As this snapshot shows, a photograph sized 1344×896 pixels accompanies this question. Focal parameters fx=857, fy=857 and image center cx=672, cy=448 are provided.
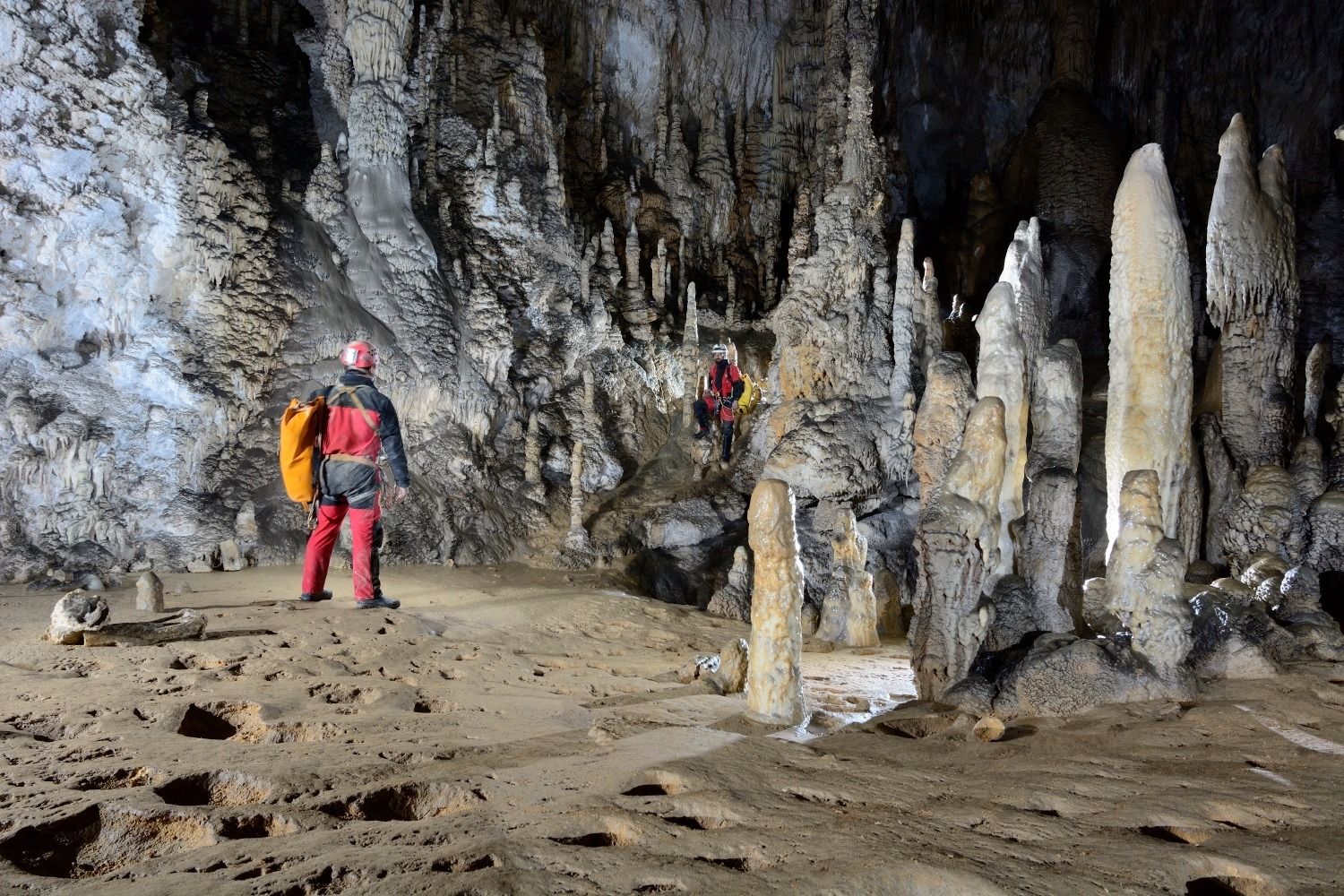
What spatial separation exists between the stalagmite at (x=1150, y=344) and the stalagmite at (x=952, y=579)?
1.85m

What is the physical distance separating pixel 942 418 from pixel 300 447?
5348 mm

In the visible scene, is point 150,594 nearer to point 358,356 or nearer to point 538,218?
point 358,356

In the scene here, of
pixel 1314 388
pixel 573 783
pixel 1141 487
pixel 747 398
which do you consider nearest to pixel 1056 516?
pixel 1141 487

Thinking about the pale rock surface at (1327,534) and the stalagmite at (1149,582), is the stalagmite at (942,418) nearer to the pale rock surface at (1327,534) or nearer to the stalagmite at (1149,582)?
the stalagmite at (1149,582)

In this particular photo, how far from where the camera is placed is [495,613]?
684 cm

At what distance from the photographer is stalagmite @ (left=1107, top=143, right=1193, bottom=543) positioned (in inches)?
273

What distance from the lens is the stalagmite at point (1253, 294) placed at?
10.1 meters

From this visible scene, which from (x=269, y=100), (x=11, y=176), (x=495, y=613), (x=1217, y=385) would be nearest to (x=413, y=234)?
(x=269, y=100)

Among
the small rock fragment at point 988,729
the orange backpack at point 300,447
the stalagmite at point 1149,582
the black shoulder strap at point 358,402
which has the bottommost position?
the small rock fragment at point 988,729

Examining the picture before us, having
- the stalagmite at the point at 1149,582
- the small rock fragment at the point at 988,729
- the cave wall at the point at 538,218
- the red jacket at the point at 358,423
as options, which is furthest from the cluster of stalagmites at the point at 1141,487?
the cave wall at the point at 538,218

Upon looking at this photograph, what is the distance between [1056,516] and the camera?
20.4 feet

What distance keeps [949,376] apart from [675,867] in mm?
6251

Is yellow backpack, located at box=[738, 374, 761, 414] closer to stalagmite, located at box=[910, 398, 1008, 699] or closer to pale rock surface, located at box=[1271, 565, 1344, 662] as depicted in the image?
pale rock surface, located at box=[1271, 565, 1344, 662]

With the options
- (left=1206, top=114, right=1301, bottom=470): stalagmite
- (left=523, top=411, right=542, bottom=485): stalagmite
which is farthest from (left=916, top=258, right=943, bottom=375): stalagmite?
(left=523, top=411, right=542, bottom=485): stalagmite
